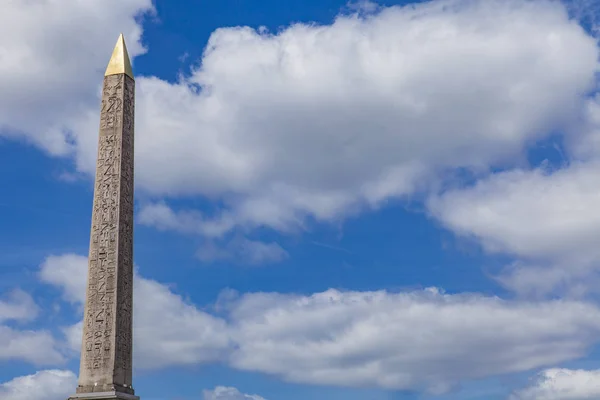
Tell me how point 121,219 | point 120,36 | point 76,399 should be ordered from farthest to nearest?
point 120,36, point 121,219, point 76,399

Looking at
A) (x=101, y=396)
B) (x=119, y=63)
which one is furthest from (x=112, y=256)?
(x=119, y=63)

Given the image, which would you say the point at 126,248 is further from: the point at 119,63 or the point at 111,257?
the point at 119,63

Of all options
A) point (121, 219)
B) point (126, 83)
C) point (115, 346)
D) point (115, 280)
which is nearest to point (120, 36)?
point (126, 83)

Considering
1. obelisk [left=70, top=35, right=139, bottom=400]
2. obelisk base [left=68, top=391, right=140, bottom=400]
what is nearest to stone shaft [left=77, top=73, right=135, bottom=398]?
obelisk [left=70, top=35, right=139, bottom=400]

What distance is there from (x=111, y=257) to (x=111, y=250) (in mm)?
186

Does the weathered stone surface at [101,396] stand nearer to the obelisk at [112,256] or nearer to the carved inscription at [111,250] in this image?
the obelisk at [112,256]

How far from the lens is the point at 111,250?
2483 cm

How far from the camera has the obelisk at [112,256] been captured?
78.3ft

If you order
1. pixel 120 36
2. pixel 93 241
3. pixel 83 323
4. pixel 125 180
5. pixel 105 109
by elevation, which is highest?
pixel 120 36

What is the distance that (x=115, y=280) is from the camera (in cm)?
2448

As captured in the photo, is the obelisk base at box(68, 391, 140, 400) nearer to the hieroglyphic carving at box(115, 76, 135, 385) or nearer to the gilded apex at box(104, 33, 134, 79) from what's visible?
the hieroglyphic carving at box(115, 76, 135, 385)

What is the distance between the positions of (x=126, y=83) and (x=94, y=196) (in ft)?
10.9

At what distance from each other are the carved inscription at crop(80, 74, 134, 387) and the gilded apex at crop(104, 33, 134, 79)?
22 cm

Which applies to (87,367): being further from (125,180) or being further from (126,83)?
(126,83)
